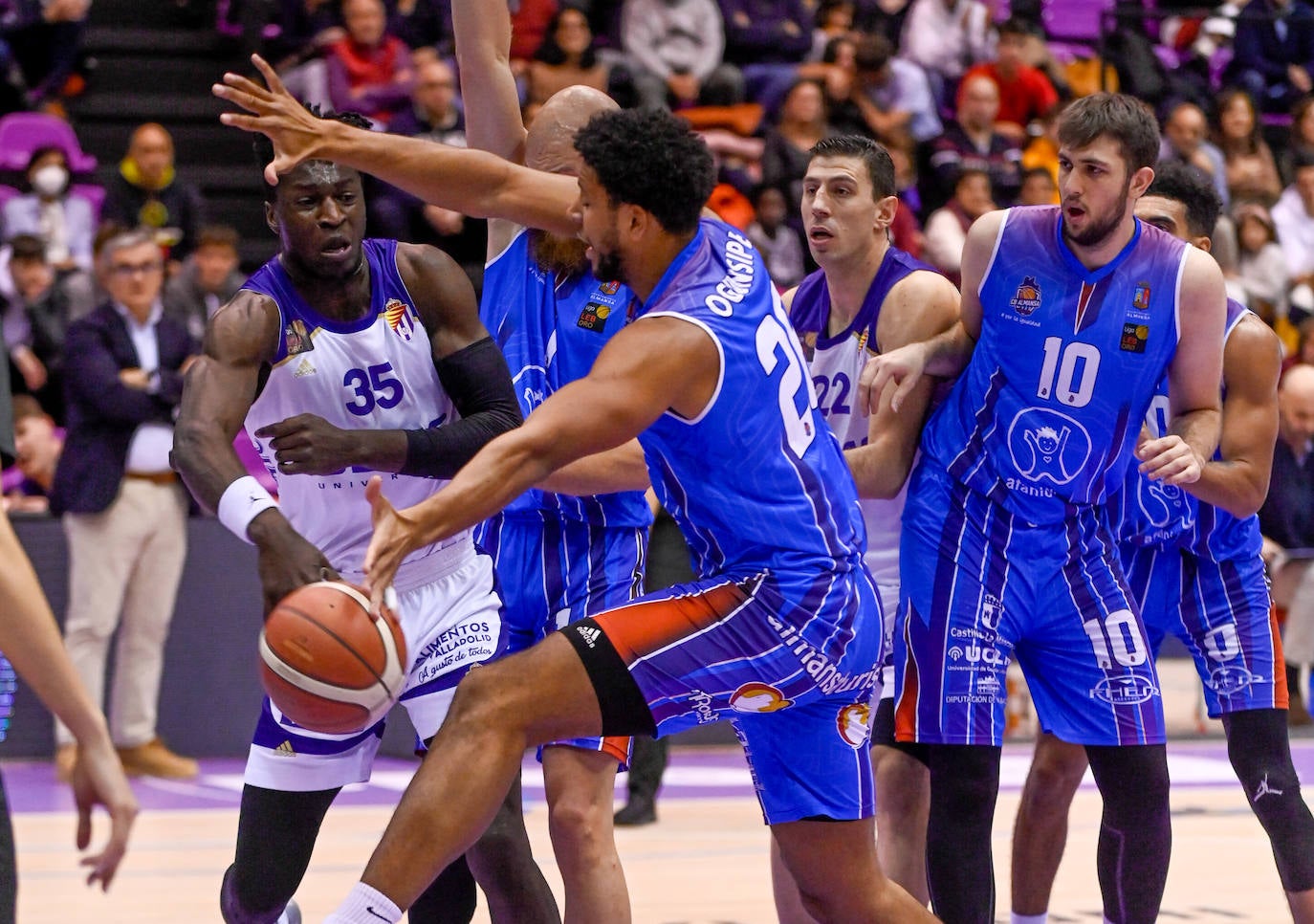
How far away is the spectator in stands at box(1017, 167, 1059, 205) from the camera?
12.7 metres

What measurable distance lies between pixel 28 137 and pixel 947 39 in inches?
287

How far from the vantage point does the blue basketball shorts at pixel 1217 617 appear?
5.42 m

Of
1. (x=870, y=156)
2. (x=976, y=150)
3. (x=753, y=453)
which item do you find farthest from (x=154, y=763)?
(x=976, y=150)

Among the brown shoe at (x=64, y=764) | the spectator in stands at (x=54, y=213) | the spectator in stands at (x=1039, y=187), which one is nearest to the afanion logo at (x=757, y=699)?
the brown shoe at (x=64, y=764)

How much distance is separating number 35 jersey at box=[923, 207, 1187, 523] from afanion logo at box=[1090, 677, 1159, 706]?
461mm

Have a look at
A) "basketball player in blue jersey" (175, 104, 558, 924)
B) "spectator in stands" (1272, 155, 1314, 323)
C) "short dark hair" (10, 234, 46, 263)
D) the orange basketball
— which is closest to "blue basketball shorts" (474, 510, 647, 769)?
"basketball player in blue jersey" (175, 104, 558, 924)

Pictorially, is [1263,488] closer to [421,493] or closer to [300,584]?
[421,493]

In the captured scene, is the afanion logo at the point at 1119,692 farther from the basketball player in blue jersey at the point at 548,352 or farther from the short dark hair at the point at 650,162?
the short dark hair at the point at 650,162

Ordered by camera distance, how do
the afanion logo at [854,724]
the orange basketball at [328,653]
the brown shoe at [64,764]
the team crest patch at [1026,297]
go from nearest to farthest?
the orange basketball at [328,653] → the afanion logo at [854,724] → the team crest patch at [1026,297] → the brown shoe at [64,764]

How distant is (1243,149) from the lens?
47.2 feet

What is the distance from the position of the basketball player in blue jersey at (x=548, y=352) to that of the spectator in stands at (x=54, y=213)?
6506mm

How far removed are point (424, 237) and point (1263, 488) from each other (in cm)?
716

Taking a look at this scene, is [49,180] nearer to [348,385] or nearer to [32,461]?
[32,461]

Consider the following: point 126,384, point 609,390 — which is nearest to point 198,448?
point 609,390
